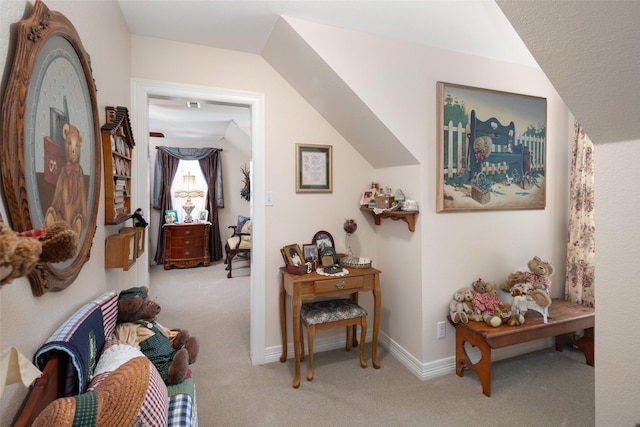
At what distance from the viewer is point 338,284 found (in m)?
2.26

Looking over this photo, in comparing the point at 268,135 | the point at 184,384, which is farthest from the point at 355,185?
the point at 184,384

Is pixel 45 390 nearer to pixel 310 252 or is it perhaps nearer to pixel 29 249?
pixel 29 249

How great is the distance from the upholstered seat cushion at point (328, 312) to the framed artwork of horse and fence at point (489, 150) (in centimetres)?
98

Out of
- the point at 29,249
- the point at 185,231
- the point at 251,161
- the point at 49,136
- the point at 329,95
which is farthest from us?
the point at 185,231

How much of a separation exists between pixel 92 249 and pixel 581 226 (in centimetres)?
336

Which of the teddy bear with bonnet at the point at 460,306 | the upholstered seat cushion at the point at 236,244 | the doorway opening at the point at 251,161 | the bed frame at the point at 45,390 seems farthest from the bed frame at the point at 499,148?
the upholstered seat cushion at the point at 236,244

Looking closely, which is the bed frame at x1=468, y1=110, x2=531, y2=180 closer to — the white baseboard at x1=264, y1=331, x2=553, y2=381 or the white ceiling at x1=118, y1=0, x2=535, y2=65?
the white ceiling at x1=118, y1=0, x2=535, y2=65

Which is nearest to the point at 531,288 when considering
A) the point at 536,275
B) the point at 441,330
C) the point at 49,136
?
the point at 536,275

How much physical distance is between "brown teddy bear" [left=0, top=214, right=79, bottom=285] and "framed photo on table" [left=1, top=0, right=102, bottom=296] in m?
0.42

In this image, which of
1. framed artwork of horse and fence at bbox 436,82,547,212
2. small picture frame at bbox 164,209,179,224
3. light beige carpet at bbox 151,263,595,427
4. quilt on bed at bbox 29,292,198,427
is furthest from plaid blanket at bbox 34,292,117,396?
small picture frame at bbox 164,209,179,224

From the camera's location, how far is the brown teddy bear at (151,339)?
1.45 metres

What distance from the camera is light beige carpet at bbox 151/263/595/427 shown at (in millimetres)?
1858

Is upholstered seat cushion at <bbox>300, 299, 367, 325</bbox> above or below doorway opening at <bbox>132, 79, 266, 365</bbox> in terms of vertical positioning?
below

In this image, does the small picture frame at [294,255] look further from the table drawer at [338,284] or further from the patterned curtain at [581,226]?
the patterned curtain at [581,226]
